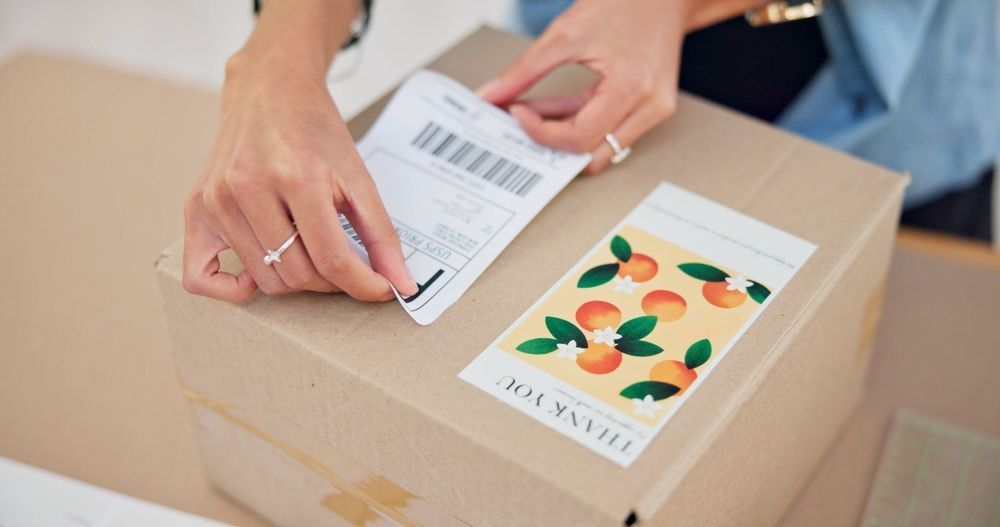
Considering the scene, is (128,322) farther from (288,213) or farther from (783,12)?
(783,12)

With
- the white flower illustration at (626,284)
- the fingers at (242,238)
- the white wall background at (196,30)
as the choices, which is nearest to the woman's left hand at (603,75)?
the white flower illustration at (626,284)

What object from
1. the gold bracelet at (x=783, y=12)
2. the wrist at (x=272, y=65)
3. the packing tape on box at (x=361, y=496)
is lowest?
the packing tape on box at (x=361, y=496)

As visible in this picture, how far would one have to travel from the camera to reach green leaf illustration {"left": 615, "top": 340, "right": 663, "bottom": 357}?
53 centimetres

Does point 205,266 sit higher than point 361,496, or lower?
higher

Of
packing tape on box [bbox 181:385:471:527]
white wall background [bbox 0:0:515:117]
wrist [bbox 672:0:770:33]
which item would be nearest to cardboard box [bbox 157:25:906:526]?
packing tape on box [bbox 181:385:471:527]

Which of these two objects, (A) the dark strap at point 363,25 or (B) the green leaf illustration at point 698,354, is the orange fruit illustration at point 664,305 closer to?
(B) the green leaf illustration at point 698,354

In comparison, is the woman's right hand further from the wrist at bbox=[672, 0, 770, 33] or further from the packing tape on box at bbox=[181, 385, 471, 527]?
the wrist at bbox=[672, 0, 770, 33]

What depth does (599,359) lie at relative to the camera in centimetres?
53

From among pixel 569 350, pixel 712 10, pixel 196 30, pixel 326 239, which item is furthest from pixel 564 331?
pixel 196 30

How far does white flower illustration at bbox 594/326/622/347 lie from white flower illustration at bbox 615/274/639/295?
0.03m

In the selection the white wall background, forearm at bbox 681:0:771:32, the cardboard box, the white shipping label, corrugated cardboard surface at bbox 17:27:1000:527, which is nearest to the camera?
the cardboard box

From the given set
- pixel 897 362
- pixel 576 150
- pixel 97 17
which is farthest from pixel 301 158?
pixel 97 17

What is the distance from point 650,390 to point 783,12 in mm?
441

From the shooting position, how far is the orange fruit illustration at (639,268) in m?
0.58
